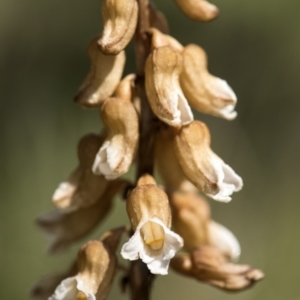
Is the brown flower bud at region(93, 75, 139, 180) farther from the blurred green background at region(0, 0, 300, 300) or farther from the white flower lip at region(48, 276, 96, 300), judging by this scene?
the blurred green background at region(0, 0, 300, 300)

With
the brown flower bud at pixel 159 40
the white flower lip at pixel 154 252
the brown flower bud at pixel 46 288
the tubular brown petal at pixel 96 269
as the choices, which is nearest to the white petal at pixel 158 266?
the white flower lip at pixel 154 252

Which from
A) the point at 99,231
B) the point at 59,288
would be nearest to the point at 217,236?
the point at 59,288

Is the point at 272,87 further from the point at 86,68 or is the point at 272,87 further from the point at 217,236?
the point at 217,236


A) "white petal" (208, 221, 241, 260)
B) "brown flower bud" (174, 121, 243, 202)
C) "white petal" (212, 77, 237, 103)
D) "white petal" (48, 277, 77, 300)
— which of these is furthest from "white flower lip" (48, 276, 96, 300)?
"white petal" (212, 77, 237, 103)

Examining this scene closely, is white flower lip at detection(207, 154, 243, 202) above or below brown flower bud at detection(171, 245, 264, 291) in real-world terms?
above

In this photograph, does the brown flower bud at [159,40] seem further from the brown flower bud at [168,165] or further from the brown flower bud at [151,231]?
the brown flower bud at [151,231]
